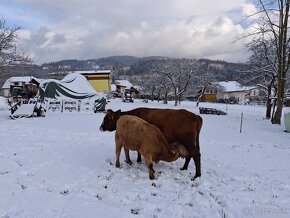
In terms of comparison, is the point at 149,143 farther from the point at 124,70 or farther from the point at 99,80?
the point at 124,70

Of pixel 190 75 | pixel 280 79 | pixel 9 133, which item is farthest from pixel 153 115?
pixel 190 75

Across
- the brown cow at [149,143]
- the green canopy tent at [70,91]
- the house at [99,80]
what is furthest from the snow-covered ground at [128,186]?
the house at [99,80]

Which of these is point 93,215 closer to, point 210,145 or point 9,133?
point 210,145

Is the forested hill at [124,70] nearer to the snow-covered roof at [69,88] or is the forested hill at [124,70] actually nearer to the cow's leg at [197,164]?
the snow-covered roof at [69,88]

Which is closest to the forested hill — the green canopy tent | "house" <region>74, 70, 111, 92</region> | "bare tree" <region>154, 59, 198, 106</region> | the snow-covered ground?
"bare tree" <region>154, 59, 198, 106</region>

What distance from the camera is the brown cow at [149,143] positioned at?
276 inches

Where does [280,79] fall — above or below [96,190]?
above

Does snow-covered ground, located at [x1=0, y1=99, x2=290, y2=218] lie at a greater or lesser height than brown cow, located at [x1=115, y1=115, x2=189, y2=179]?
lesser

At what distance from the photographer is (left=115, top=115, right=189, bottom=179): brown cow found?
23.0 feet

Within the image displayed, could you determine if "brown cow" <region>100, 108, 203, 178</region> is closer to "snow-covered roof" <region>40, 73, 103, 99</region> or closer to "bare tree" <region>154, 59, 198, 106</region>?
"snow-covered roof" <region>40, 73, 103, 99</region>

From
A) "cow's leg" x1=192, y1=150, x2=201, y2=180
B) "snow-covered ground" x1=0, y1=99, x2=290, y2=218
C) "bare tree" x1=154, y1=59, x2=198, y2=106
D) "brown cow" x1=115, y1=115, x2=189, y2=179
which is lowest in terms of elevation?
"snow-covered ground" x1=0, y1=99, x2=290, y2=218

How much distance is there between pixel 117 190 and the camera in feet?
19.9

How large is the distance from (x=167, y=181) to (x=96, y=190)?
5.28ft

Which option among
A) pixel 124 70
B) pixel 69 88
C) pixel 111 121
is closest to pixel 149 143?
pixel 111 121
